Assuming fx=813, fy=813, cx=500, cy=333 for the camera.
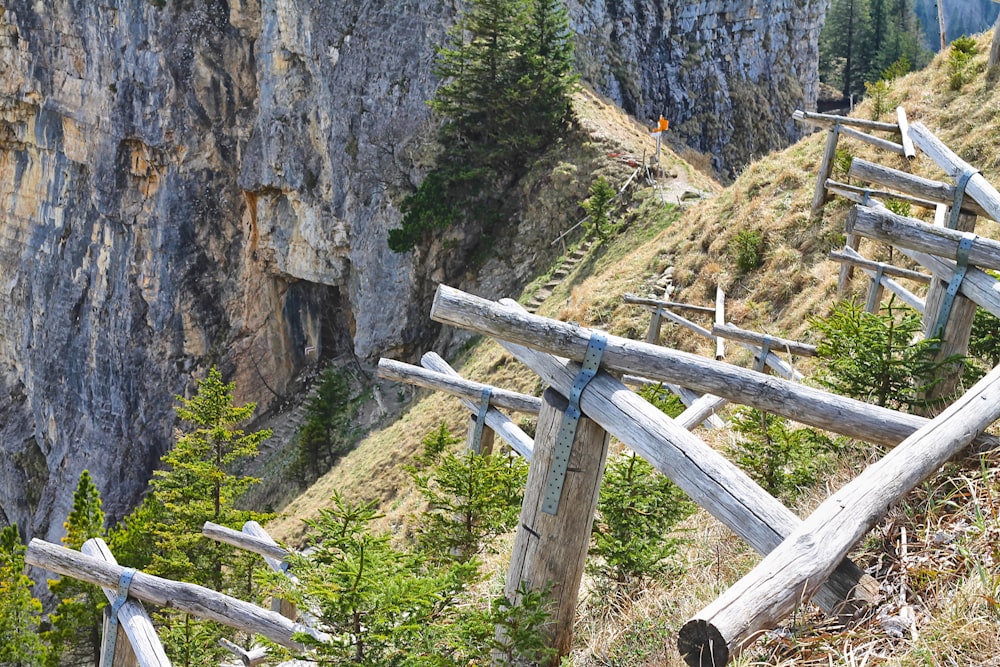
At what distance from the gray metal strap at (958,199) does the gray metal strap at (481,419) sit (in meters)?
4.28

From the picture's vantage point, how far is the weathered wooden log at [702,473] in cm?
323

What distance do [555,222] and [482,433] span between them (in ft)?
49.8

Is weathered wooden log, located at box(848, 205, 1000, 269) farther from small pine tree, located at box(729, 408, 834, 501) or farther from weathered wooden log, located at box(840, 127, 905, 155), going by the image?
weathered wooden log, located at box(840, 127, 905, 155)

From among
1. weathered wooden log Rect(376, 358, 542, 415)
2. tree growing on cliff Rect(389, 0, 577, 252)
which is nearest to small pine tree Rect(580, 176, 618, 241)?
tree growing on cliff Rect(389, 0, 577, 252)

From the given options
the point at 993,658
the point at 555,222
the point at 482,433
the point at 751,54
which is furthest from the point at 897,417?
the point at 751,54

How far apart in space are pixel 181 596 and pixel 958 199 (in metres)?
6.80

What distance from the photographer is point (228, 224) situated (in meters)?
29.8

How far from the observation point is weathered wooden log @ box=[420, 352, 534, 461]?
24.0 ft

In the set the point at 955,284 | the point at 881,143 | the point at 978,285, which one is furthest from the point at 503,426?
the point at 881,143

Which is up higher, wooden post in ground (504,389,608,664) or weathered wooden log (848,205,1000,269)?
weathered wooden log (848,205,1000,269)

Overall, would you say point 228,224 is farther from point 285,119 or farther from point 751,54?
point 751,54

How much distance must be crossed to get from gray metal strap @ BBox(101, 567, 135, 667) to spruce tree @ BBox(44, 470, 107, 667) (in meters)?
9.09

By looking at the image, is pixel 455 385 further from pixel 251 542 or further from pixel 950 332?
pixel 950 332

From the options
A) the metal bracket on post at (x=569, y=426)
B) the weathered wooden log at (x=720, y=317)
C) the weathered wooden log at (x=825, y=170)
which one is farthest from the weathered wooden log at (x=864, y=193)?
the metal bracket on post at (x=569, y=426)
